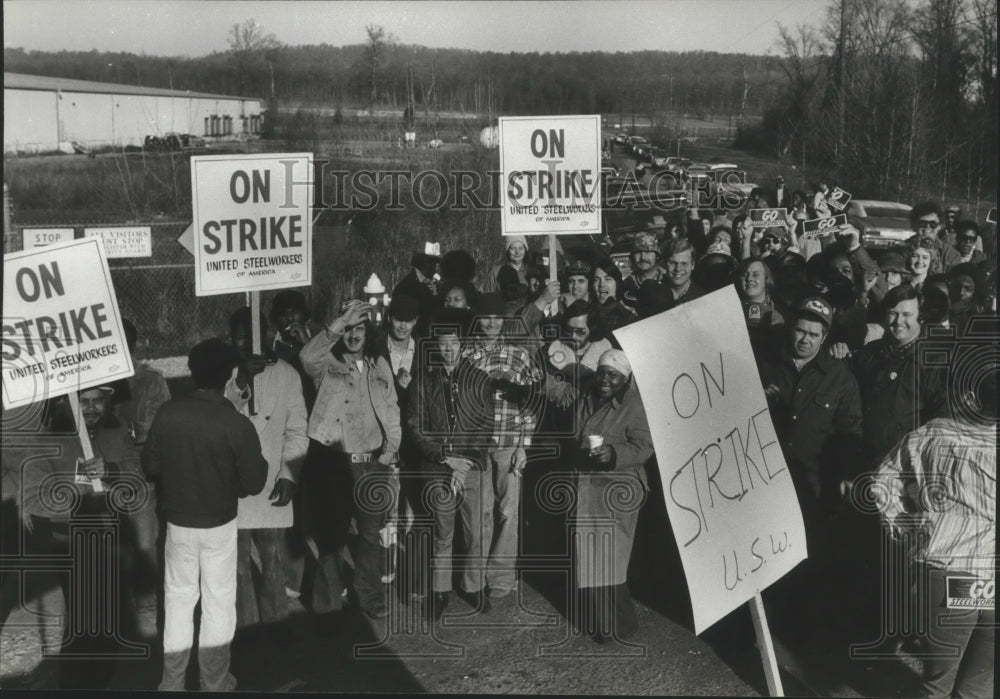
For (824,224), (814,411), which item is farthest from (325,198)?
(824,224)

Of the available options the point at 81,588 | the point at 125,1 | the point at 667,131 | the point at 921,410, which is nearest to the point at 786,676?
the point at 921,410

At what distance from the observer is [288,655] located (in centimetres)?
527

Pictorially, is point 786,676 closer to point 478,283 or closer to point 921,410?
point 921,410

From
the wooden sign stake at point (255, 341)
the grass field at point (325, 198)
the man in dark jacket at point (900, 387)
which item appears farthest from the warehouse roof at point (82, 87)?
the man in dark jacket at point (900, 387)

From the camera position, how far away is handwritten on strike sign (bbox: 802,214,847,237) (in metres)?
6.21

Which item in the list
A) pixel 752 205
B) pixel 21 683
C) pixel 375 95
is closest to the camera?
pixel 21 683

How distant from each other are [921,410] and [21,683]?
4.55 meters

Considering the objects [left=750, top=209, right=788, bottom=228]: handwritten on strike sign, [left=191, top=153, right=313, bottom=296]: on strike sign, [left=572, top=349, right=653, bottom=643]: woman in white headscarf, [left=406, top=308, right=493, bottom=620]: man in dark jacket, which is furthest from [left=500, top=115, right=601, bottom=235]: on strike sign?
[left=750, top=209, right=788, bottom=228]: handwritten on strike sign

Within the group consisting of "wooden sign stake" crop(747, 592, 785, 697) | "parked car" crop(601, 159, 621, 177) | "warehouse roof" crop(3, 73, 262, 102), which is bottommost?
"wooden sign stake" crop(747, 592, 785, 697)

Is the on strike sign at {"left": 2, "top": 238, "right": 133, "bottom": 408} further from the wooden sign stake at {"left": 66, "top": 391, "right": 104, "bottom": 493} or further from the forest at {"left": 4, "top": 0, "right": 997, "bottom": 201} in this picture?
the forest at {"left": 4, "top": 0, "right": 997, "bottom": 201}

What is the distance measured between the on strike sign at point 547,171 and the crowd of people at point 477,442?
0.39 meters

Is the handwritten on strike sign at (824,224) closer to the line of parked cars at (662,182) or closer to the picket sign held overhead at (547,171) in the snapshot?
the line of parked cars at (662,182)

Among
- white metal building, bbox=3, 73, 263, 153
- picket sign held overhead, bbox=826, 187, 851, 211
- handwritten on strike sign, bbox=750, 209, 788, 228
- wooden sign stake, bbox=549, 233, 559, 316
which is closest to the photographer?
white metal building, bbox=3, 73, 263, 153

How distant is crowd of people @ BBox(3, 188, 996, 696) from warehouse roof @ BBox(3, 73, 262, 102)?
1198 mm
